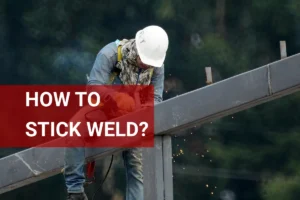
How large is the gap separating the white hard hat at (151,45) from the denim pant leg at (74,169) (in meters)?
0.65

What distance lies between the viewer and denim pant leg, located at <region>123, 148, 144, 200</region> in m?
7.23

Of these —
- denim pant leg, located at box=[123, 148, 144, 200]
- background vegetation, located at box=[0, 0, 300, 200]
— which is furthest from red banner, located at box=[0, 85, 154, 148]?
background vegetation, located at box=[0, 0, 300, 200]

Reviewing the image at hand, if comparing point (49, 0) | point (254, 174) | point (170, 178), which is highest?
point (49, 0)

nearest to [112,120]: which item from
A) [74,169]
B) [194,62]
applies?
[74,169]

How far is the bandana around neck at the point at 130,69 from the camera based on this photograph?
22.9 feet

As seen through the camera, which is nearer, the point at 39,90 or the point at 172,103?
the point at 172,103

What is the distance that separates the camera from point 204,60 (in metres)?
14.8

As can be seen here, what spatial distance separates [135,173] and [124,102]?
1.69 feet

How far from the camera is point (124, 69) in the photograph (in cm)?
704

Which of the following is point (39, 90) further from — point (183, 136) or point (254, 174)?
point (254, 174)

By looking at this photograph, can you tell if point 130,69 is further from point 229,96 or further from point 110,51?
point 229,96

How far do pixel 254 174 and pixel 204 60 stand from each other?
158 cm

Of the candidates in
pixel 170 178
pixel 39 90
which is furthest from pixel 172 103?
pixel 39 90

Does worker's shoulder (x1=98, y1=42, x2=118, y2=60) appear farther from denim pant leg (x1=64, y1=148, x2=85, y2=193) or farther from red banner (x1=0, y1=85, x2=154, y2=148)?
denim pant leg (x1=64, y1=148, x2=85, y2=193)
